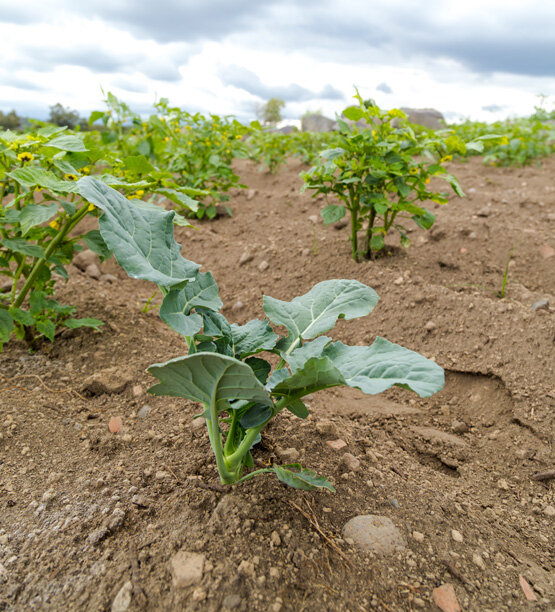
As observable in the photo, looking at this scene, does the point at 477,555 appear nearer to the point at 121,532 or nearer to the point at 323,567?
the point at 323,567

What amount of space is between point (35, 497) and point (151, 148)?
3.03 m

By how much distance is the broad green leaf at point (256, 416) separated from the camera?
3.97 feet

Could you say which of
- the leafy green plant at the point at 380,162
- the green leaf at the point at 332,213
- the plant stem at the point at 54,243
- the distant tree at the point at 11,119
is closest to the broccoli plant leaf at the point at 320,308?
the plant stem at the point at 54,243

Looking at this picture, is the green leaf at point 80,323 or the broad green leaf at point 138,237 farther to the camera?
the green leaf at point 80,323

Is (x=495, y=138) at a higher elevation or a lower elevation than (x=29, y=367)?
higher

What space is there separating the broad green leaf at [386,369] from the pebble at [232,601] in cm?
53

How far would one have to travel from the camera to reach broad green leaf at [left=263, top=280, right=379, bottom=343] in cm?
137

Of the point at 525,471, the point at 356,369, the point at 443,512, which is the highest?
the point at 356,369

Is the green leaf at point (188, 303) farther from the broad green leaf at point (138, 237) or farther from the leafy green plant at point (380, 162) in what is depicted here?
the leafy green plant at point (380, 162)

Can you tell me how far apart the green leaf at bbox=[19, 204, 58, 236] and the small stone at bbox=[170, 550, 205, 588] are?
49.8 inches

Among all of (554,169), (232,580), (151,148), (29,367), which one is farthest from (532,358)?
(554,169)

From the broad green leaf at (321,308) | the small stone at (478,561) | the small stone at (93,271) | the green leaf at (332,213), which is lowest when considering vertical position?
the small stone at (93,271)

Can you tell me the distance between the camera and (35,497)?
144cm

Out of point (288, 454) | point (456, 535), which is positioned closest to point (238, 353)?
point (288, 454)
